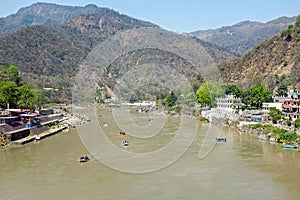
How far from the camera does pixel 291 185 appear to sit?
15.1m

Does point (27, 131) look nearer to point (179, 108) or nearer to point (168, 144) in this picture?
point (168, 144)

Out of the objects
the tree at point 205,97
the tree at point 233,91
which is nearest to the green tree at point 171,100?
the tree at point 205,97

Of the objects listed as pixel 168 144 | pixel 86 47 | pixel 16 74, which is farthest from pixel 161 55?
pixel 168 144

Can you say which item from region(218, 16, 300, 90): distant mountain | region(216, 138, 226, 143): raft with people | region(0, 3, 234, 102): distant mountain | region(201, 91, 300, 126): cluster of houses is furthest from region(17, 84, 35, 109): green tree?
region(0, 3, 234, 102): distant mountain

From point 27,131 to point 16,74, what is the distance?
68.3 ft

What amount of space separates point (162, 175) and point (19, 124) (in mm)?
14814

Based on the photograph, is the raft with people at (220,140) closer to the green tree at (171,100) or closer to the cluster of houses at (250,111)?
the cluster of houses at (250,111)

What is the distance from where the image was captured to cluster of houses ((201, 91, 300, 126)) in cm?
3066

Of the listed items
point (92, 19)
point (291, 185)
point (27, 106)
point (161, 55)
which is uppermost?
point (92, 19)

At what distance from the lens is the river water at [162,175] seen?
14.1m

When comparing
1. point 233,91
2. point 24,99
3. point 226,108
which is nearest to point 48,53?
point 24,99

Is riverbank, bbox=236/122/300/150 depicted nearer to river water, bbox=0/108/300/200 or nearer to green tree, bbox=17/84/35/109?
river water, bbox=0/108/300/200

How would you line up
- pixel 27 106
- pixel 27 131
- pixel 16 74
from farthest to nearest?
pixel 16 74
pixel 27 106
pixel 27 131

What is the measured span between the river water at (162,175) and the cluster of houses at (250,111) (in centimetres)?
788
